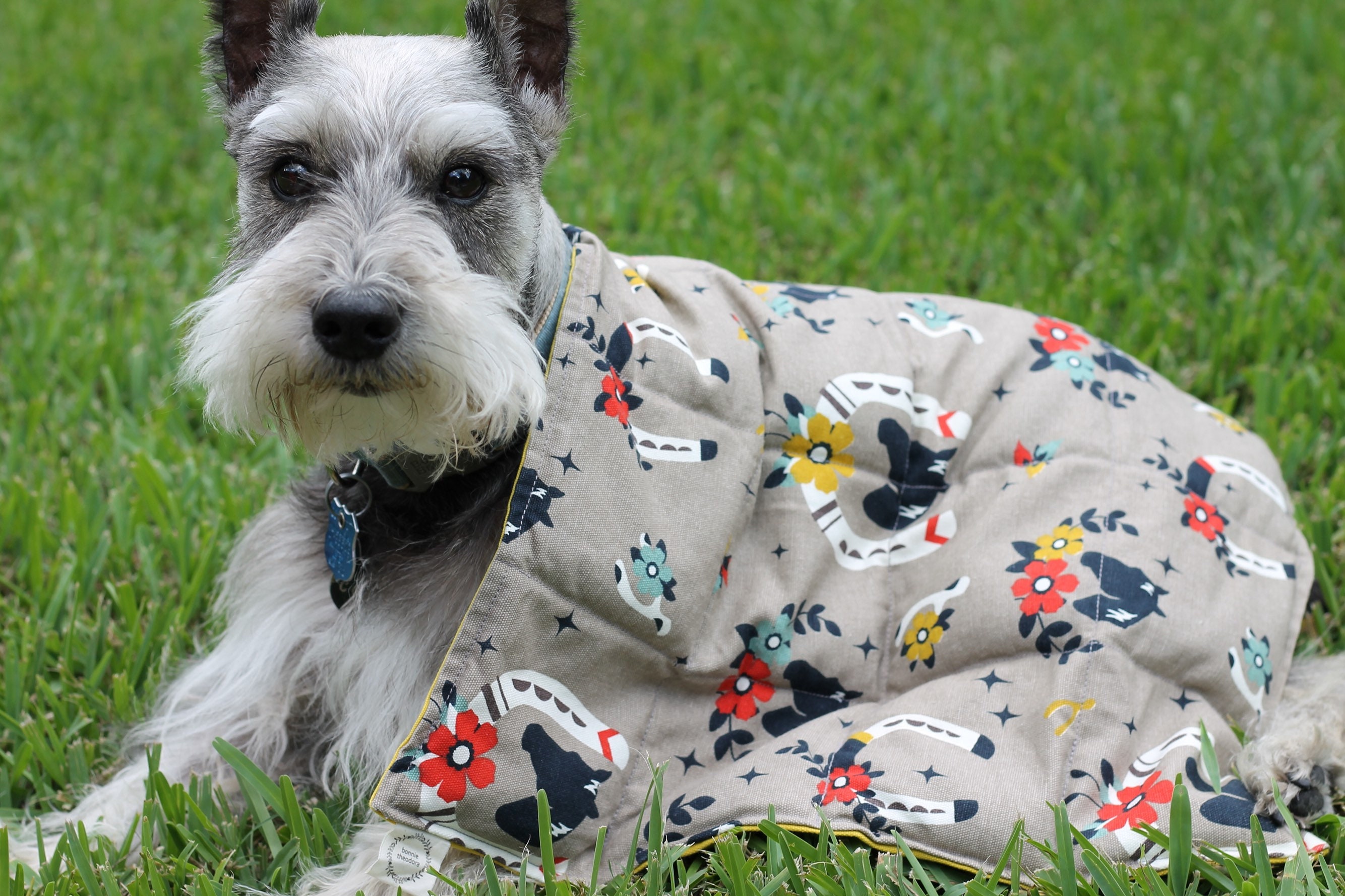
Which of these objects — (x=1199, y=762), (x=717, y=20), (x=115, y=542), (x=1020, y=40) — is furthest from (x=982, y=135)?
(x=115, y=542)

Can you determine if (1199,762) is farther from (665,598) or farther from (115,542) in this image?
(115,542)

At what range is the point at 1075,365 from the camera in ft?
11.4

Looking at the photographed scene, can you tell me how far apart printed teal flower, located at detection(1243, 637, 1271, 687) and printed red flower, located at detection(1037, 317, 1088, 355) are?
99cm

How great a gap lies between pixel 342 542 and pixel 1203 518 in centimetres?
237

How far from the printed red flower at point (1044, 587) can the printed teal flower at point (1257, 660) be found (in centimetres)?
57

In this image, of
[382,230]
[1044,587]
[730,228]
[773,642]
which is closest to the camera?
[382,230]

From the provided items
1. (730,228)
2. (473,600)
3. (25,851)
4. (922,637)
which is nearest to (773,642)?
(922,637)

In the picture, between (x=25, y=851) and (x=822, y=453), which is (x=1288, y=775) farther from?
(x=25, y=851)

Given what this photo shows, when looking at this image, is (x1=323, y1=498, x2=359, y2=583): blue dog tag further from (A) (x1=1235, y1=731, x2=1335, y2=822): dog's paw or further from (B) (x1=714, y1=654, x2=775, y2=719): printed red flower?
(A) (x1=1235, y1=731, x2=1335, y2=822): dog's paw

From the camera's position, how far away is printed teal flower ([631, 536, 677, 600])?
2.80 metres

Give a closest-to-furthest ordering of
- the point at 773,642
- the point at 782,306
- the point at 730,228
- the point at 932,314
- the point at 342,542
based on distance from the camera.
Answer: the point at 342,542
the point at 773,642
the point at 782,306
the point at 932,314
the point at 730,228

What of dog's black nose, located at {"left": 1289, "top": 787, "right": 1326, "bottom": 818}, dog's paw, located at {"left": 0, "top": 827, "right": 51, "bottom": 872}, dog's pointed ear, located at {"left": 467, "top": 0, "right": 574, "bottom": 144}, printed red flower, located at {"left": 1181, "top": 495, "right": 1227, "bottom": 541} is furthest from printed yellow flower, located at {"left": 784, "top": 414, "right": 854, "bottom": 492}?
dog's paw, located at {"left": 0, "top": 827, "right": 51, "bottom": 872}

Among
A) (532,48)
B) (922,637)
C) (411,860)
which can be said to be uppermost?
(532,48)

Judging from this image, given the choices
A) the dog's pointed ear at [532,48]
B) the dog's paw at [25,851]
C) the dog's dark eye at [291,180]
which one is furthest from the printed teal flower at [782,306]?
the dog's paw at [25,851]
